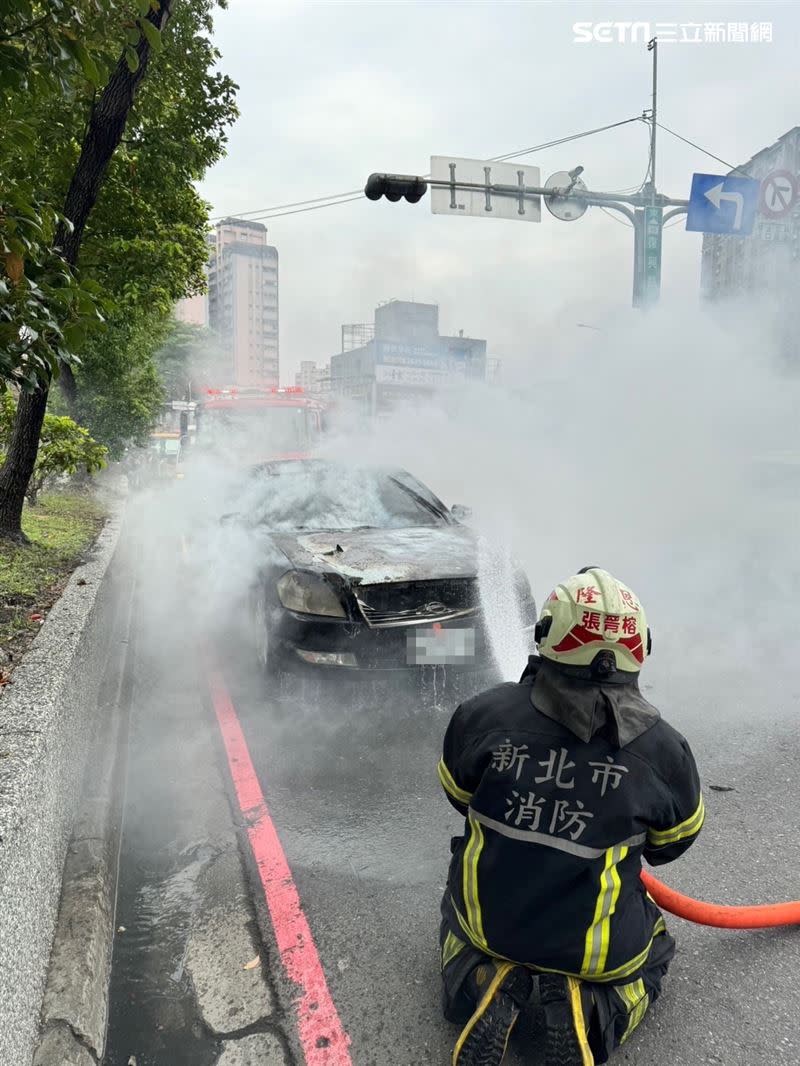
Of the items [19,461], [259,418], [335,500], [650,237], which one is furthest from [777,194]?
[19,461]

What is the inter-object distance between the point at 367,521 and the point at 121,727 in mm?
2359

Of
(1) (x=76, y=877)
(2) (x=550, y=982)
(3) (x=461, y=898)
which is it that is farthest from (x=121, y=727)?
(2) (x=550, y=982)

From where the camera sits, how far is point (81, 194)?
21.0 ft

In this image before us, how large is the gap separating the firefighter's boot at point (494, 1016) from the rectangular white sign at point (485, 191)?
11.3 meters

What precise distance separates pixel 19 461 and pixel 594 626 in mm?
6518

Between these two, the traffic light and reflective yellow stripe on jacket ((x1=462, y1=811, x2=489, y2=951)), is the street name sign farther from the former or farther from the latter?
reflective yellow stripe on jacket ((x1=462, y1=811, x2=489, y2=951))

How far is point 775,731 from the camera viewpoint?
437 centimetres

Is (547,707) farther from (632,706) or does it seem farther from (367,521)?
(367,521)

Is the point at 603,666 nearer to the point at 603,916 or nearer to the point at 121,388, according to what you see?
the point at 603,916

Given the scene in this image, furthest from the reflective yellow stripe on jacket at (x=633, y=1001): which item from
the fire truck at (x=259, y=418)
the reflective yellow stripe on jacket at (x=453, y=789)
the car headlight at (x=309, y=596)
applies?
the fire truck at (x=259, y=418)

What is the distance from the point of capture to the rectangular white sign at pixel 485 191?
11516 mm

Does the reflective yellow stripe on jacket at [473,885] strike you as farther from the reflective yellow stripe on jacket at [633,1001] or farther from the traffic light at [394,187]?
the traffic light at [394,187]

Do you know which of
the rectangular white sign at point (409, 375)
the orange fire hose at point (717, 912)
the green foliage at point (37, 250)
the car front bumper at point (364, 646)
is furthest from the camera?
the rectangular white sign at point (409, 375)

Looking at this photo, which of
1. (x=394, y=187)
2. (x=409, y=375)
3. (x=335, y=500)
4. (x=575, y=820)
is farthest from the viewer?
(x=409, y=375)
